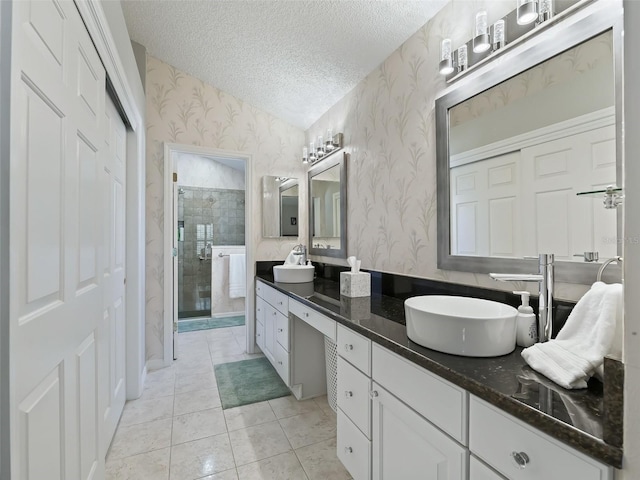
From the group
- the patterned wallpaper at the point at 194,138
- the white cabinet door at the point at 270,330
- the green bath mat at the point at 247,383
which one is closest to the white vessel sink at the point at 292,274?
the white cabinet door at the point at 270,330

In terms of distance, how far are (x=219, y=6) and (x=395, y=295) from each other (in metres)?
2.06

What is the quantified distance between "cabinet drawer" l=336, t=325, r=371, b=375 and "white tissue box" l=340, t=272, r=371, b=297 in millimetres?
482

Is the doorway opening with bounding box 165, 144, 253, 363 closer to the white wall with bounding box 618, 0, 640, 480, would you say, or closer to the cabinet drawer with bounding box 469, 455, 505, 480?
the cabinet drawer with bounding box 469, 455, 505, 480

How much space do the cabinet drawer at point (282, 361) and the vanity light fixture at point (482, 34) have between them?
201 cm

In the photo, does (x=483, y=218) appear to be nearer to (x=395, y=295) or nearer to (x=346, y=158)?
(x=395, y=295)

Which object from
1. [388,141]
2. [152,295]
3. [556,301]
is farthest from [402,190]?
[152,295]

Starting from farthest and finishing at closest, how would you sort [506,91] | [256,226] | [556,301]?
[256,226] < [506,91] < [556,301]

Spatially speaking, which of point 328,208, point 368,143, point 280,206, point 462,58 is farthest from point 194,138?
point 462,58

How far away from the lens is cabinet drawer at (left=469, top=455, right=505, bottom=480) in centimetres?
72

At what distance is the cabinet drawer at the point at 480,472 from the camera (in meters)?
0.72

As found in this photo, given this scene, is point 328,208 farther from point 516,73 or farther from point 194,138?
point 516,73

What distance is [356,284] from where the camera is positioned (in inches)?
75.6

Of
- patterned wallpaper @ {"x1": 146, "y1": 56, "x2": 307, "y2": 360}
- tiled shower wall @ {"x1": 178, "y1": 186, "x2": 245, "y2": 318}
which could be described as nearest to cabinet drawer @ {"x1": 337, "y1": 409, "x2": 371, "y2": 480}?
patterned wallpaper @ {"x1": 146, "y1": 56, "x2": 307, "y2": 360}

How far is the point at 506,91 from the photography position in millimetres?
1263
